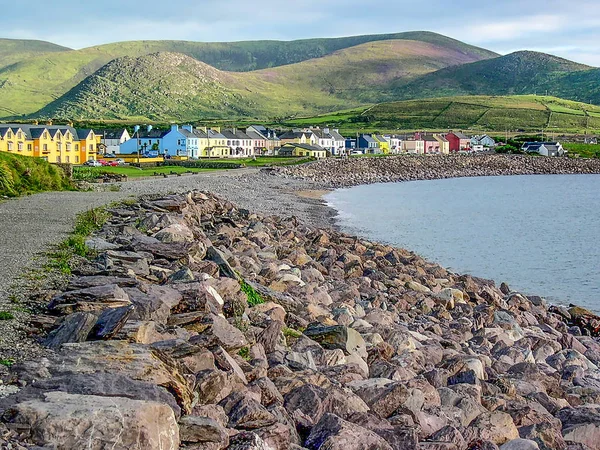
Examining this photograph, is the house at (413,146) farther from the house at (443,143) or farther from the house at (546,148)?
the house at (546,148)

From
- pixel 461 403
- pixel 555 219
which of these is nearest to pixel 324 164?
pixel 555 219

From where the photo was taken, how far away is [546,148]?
142m

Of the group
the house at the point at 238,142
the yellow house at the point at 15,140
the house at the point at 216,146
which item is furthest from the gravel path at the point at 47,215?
the house at the point at 238,142

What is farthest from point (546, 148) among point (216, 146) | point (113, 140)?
point (113, 140)

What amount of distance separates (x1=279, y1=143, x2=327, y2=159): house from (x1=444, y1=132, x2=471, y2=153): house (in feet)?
149

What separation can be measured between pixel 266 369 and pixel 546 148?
14369 centimetres

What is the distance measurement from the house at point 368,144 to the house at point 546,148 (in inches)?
1237

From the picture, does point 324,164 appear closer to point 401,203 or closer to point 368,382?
point 401,203

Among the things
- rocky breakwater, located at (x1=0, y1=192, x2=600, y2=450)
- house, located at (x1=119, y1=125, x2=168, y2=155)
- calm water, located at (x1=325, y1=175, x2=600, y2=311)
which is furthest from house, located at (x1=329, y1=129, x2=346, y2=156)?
rocky breakwater, located at (x1=0, y1=192, x2=600, y2=450)

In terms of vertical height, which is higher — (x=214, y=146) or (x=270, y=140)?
(x=270, y=140)

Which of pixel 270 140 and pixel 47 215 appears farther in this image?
pixel 270 140

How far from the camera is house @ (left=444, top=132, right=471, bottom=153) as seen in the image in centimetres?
15325

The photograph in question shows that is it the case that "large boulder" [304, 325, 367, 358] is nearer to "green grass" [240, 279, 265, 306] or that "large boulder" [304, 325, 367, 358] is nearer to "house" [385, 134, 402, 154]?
"green grass" [240, 279, 265, 306]

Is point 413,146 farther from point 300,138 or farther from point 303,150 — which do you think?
point 303,150
